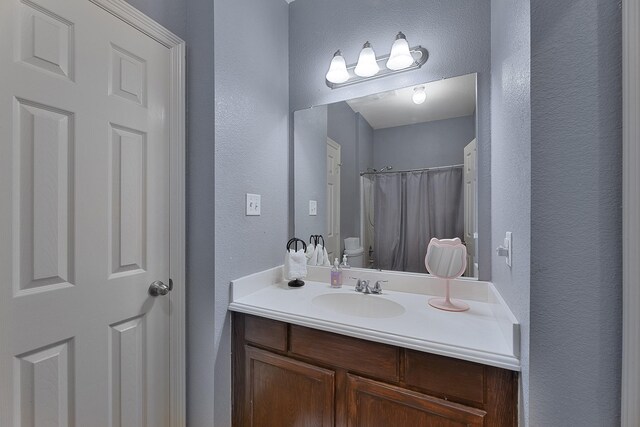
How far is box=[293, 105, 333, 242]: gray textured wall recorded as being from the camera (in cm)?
169

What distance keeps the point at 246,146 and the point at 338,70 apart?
2.16 ft

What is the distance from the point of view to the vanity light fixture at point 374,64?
1.35 m

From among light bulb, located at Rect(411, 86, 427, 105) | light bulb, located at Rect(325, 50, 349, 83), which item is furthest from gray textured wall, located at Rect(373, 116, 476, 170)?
light bulb, located at Rect(325, 50, 349, 83)

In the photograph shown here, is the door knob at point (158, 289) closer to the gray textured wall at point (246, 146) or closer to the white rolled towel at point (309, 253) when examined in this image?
the gray textured wall at point (246, 146)

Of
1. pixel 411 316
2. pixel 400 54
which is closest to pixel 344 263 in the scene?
pixel 411 316

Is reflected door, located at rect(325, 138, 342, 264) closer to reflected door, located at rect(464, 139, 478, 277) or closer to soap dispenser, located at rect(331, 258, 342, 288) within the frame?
soap dispenser, located at rect(331, 258, 342, 288)

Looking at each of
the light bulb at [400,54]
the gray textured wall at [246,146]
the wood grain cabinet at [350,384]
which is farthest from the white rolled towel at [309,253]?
the light bulb at [400,54]

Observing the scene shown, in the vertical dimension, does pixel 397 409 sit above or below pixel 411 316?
below

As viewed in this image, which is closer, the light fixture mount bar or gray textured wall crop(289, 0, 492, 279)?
gray textured wall crop(289, 0, 492, 279)

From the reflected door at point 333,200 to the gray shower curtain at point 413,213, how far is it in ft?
0.75

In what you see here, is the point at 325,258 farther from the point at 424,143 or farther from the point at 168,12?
the point at 168,12

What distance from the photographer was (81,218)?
3.10ft

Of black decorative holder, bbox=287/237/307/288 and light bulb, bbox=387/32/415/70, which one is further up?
light bulb, bbox=387/32/415/70
